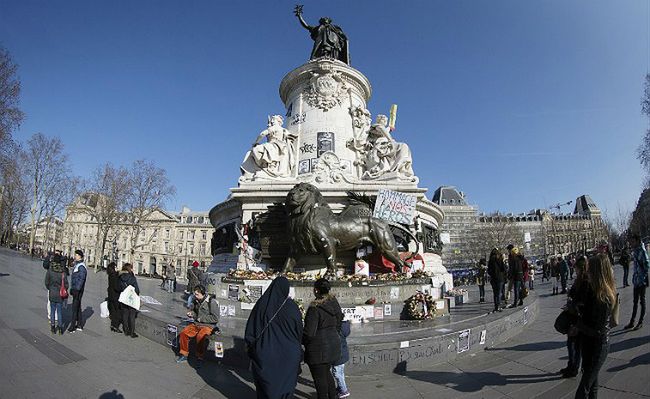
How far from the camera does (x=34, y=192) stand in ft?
134

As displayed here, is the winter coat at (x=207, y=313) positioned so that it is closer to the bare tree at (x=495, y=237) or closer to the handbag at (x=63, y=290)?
the handbag at (x=63, y=290)

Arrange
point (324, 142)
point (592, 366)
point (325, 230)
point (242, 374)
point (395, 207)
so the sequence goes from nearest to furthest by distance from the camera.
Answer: point (592, 366) < point (242, 374) < point (325, 230) < point (395, 207) < point (324, 142)

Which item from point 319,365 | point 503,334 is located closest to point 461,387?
point 319,365

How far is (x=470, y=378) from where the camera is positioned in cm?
485

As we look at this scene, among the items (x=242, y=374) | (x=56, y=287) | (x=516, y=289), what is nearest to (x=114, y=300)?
(x=56, y=287)

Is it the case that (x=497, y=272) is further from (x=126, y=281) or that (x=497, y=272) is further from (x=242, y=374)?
(x=126, y=281)

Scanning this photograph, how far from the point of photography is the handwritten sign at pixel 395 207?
36.4 ft

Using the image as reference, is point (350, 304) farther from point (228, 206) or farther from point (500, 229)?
point (500, 229)

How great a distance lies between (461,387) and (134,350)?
588cm

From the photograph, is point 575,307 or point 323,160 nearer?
point 575,307

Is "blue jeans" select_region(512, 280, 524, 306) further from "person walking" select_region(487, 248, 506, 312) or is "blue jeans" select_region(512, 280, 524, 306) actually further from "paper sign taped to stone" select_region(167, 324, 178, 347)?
"paper sign taped to stone" select_region(167, 324, 178, 347)

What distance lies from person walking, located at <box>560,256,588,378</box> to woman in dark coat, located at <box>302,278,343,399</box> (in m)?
2.69

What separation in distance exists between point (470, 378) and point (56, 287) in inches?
348

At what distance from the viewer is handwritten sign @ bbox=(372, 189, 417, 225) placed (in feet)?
36.4
